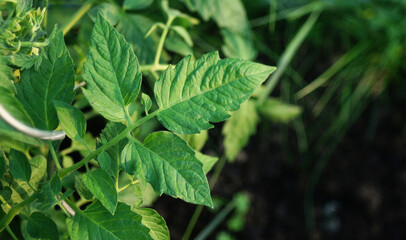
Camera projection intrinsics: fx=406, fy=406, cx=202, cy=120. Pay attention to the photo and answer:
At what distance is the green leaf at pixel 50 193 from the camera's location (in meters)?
0.42

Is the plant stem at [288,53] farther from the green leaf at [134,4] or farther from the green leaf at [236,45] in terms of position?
the green leaf at [134,4]

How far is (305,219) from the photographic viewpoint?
1.51 metres

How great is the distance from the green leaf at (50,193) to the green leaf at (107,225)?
30 mm

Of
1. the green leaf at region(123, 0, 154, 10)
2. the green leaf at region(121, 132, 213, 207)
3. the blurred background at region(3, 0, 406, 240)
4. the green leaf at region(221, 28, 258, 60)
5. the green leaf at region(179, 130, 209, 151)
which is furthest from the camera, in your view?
the blurred background at region(3, 0, 406, 240)

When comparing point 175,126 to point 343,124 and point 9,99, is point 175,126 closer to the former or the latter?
point 9,99

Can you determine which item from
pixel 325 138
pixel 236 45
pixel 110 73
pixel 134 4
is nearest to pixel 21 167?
pixel 110 73

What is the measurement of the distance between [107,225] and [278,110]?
0.96 meters

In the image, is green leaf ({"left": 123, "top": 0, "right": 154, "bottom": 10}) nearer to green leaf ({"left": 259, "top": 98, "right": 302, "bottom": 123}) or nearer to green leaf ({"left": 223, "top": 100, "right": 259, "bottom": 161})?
green leaf ({"left": 223, "top": 100, "right": 259, "bottom": 161})

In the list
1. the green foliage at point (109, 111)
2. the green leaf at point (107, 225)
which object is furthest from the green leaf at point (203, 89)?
the green leaf at point (107, 225)

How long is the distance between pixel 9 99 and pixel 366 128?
1413 millimetres

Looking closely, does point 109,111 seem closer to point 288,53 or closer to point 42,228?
point 42,228

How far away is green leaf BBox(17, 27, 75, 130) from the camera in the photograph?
0.44 m

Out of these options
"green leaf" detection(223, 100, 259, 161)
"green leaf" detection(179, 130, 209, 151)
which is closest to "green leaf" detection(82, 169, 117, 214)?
"green leaf" detection(179, 130, 209, 151)

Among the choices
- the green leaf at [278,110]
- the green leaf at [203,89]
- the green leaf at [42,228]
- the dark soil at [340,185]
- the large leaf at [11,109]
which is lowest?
the dark soil at [340,185]
